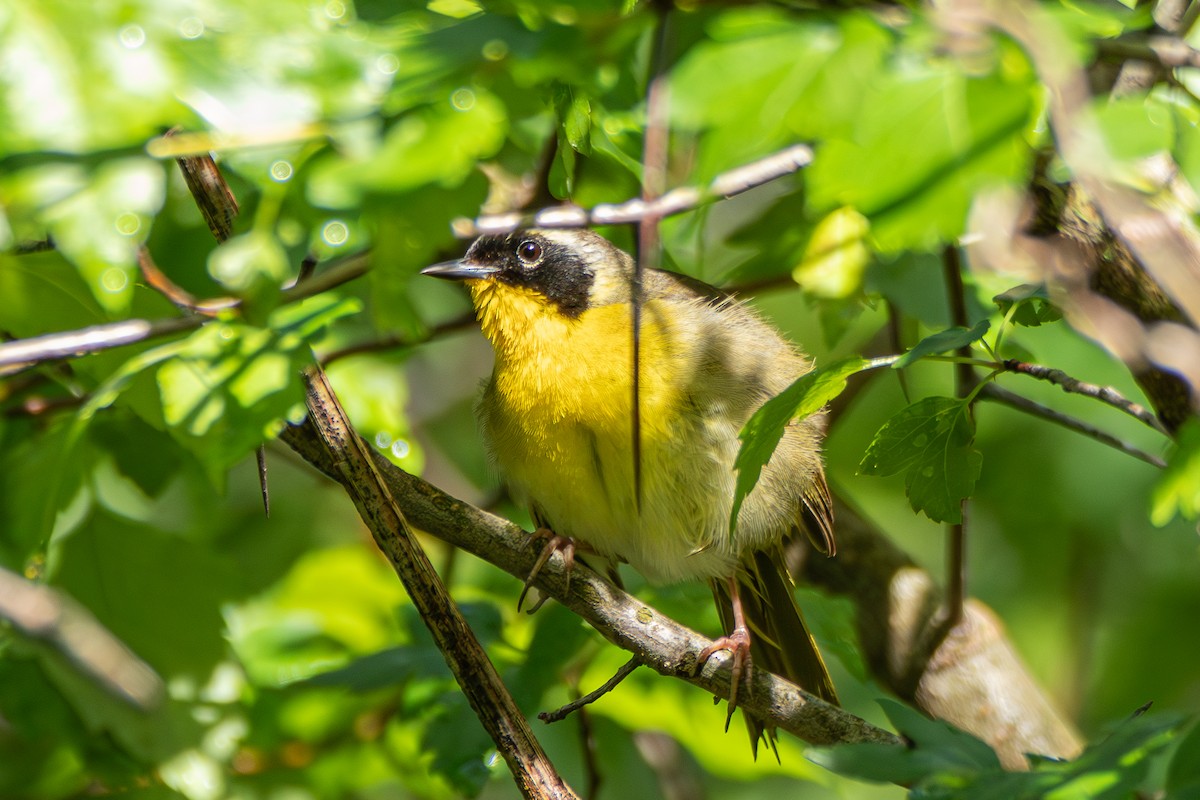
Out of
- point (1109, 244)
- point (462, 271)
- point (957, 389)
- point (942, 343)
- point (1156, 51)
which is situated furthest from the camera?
point (462, 271)

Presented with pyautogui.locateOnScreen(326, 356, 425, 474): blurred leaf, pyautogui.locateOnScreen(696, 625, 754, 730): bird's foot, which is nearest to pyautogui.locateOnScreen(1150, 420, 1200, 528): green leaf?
pyautogui.locateOnScreen(696, 625, 754, 730): bird's foot

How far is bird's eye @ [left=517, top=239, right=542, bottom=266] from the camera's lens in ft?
11.8

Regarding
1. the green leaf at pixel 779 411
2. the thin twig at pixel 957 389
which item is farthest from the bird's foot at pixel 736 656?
the green leaf at pixel 779 411

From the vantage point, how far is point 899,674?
146 inches

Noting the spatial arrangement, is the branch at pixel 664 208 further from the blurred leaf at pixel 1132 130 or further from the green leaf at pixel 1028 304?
the blurred leaf at pixel 1132 130

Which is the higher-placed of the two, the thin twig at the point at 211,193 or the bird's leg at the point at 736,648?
the thin twig at the point at 211,193

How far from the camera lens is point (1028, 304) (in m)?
2.18

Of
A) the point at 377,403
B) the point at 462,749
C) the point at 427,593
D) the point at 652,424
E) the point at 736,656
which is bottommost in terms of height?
the point at 462,749

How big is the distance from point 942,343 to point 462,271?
1.90 m

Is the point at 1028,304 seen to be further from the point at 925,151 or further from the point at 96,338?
the point at 96,338

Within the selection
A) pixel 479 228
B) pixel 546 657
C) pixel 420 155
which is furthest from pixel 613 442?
pixel 420 155

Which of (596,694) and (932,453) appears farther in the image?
(596,694)

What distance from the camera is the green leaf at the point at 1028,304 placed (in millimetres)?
1990

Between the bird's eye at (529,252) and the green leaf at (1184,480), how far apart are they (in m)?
2.27
